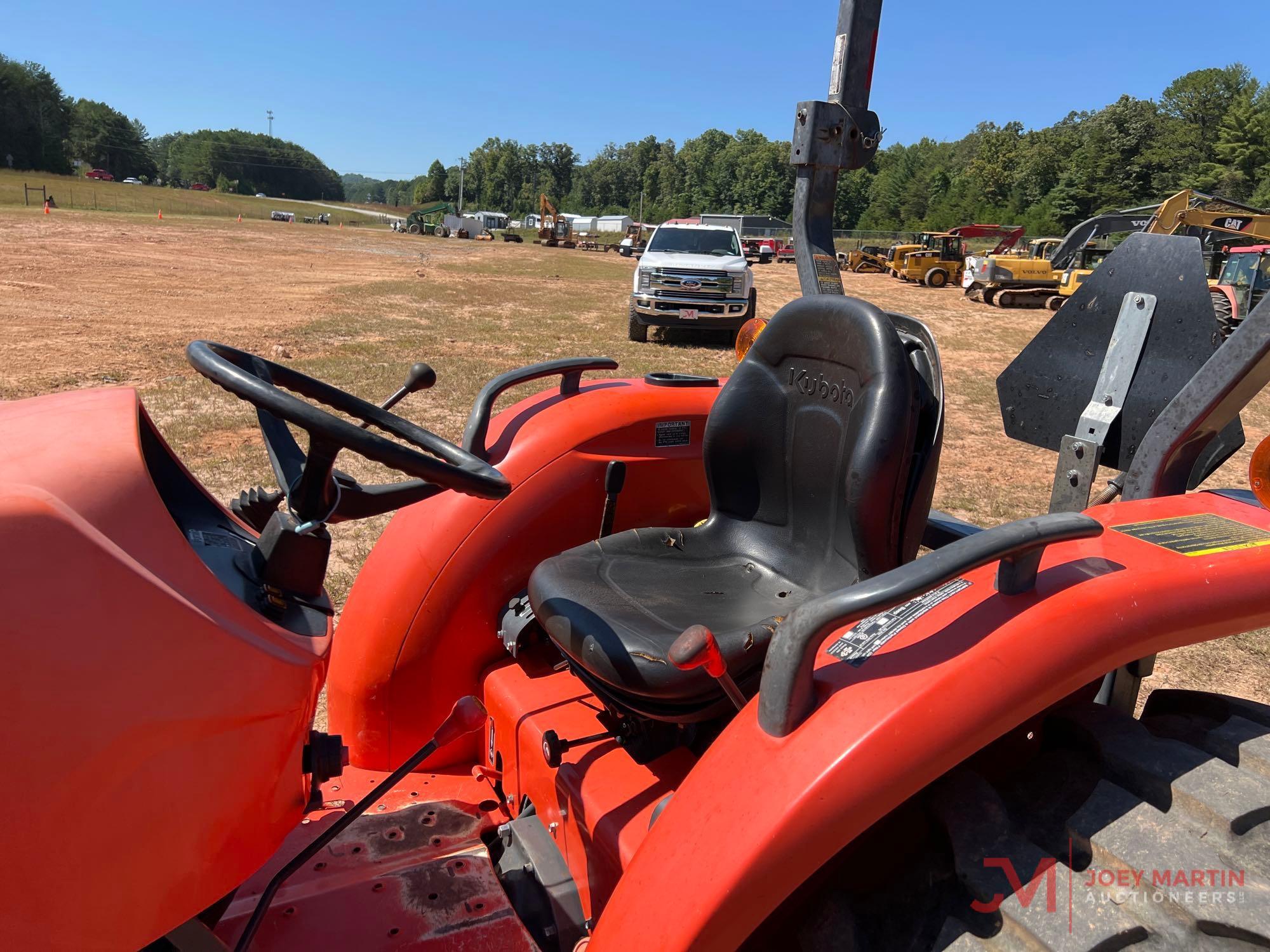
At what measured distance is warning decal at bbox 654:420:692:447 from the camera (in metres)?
2.38

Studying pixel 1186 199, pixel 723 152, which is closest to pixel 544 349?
pixel 1186 199

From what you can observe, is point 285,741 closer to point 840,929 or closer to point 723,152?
point 840,929

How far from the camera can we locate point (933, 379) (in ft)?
6.10

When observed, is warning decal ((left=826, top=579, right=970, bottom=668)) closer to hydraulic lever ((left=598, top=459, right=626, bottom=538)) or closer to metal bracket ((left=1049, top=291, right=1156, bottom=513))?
metal bracket ((left=1049, top=291, right=1156, bottom=513))

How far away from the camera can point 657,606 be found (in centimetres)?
188

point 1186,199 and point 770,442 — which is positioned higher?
point 1186,199

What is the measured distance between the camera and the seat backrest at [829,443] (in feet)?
5.81

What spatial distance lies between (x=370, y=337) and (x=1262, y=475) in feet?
36.5

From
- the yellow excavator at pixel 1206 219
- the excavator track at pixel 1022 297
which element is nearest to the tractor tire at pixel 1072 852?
the yellow excavator at pixel 1206 219

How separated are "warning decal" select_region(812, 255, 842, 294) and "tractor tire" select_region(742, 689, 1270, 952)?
1.25m

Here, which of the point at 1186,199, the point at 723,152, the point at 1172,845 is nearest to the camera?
the point at 1172,845

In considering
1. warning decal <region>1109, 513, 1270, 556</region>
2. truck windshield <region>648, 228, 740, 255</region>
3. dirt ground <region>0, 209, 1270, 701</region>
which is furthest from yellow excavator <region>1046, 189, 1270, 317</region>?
warning decal <region>1109, 513, 1270, 556</region>

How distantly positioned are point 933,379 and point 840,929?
114 centimetres

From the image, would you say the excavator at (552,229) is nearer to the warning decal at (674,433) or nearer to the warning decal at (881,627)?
the warning decal at (674,433)
